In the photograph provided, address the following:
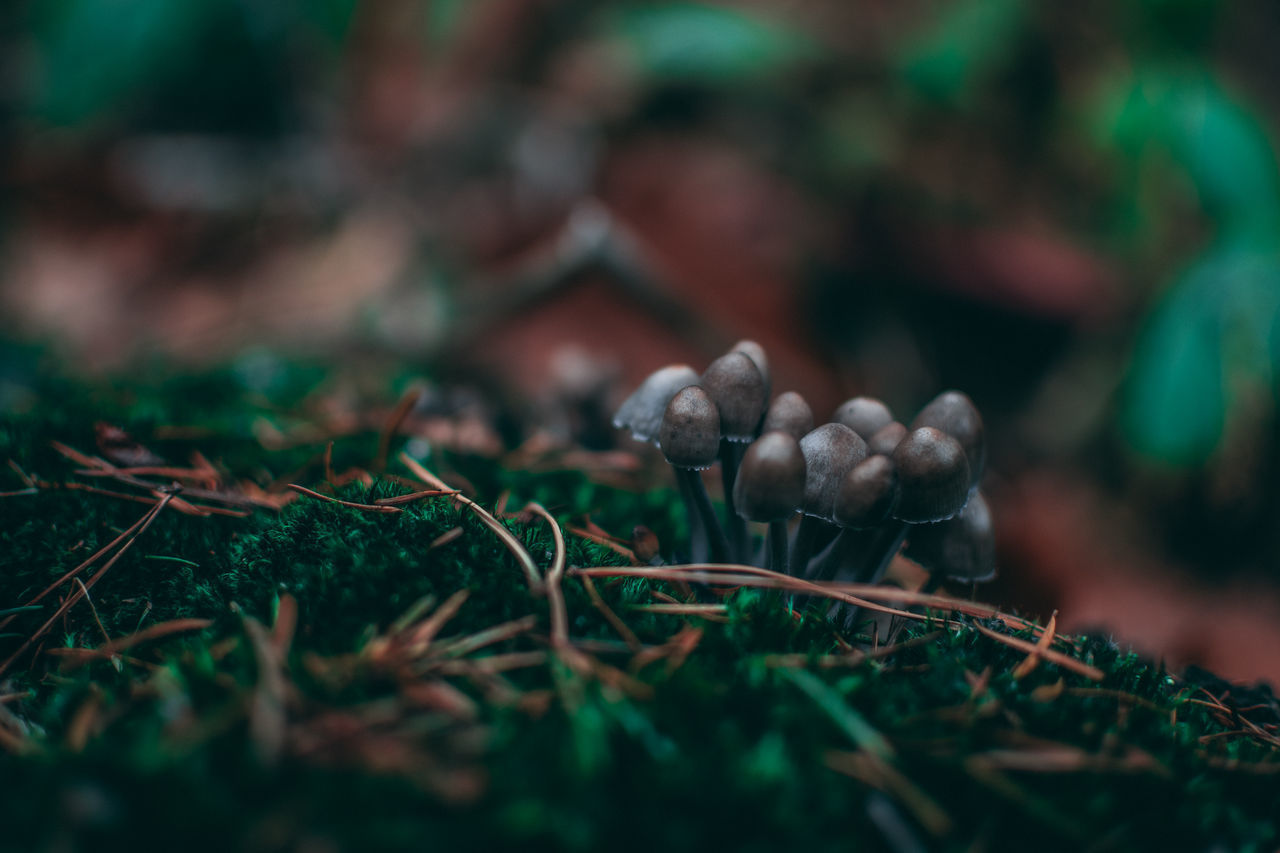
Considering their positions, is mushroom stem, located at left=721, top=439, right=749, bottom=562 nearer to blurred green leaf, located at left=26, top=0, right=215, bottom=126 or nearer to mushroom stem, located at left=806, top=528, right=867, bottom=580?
mushroom stem, located at left=806, top=528, right=867, bottom=580

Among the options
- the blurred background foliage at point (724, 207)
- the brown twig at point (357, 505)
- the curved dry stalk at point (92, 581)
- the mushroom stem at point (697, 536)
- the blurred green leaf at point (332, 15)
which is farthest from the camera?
the blurred green leaf at point (332, 15)

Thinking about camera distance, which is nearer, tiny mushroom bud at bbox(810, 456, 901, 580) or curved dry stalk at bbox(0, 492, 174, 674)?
tiny mushroom bud at bbox(810, 456, 901, 580)

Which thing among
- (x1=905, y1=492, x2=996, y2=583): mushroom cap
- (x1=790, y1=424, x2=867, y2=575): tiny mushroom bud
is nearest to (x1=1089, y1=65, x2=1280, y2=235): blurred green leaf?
(x1=905, y1=492, x2=996, y2=583): mushroom cap

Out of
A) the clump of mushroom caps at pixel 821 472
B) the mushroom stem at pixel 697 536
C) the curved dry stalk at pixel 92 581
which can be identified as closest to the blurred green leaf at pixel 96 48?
the curved dry stalk at pixel 92 581

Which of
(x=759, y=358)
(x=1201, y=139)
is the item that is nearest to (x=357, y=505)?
(x=759, y=358)

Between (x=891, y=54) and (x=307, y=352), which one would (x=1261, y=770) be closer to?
(x=307, y=352)

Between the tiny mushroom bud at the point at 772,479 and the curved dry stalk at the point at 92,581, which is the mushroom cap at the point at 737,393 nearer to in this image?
the tiny mushroom bud at the point at 772,479

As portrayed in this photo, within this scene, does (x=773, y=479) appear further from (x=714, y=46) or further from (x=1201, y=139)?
(x=714, y=46)
